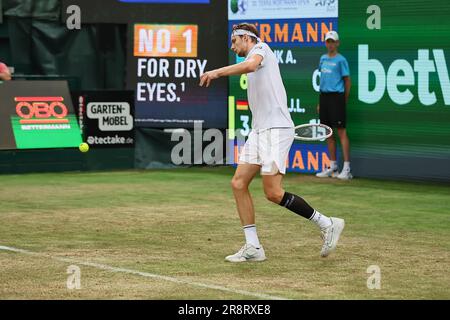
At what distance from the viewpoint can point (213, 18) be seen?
19.2 m

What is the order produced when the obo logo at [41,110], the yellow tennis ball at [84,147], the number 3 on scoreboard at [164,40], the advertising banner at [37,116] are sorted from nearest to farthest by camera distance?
the advertising banner at [37,116] < the obo logo at [41,110] < the yellow tennis ball at [84,147] < the number 3 on scoreboard at [164,40]

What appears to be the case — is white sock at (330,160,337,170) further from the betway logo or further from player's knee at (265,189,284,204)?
player's knee at (265,189,284,204)

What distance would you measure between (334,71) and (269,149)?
748 centimetres

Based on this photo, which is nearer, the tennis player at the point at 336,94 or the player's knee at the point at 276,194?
the player's knee at the point at 276,194

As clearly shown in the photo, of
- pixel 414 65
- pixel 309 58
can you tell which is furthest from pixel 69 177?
pixel 414 65

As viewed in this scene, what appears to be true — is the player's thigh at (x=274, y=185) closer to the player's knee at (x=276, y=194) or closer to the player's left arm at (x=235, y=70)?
the player's knee at (x=276, y=194)

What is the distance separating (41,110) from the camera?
58.8ft

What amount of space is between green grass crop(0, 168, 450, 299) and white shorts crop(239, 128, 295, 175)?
0.88 m

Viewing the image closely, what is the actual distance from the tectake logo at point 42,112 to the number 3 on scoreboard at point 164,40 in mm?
1884

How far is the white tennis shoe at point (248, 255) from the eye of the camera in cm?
973

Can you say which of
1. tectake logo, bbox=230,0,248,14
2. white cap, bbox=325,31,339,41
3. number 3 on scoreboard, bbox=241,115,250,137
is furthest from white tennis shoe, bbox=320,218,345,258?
tectake logo, bbox=230,0,248,14

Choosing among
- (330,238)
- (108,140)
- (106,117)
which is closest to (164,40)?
(106,117)

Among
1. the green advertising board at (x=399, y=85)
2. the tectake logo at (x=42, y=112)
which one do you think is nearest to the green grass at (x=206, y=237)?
the green advertising board at (x=399, y=85)
